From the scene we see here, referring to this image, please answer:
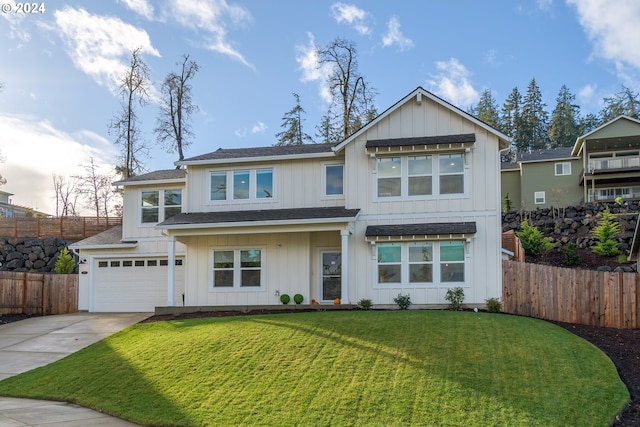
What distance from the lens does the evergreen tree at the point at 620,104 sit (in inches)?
2255

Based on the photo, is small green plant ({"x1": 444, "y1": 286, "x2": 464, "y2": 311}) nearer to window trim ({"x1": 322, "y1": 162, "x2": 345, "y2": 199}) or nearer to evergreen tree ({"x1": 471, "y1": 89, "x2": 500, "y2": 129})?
window trim ({"x1": 322, "y1": 162, "x2": 345, "y2": 199})

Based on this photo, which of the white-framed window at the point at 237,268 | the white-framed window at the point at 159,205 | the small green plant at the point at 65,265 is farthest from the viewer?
the small green plant at the point at 65,265

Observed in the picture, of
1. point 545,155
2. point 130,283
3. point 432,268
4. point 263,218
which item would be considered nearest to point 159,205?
point 130,283

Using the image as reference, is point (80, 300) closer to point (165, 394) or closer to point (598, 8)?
point (165, 394)

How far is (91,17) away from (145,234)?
8.16 metres

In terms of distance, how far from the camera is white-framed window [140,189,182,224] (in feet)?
64.5

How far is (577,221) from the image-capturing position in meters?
26.5

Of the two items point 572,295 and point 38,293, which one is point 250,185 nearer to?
point 38,293

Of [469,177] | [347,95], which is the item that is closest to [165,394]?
[469,177]

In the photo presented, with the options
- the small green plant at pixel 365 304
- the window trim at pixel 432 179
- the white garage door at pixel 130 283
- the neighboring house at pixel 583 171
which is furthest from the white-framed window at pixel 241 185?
the neighboring house at pixel 583 171

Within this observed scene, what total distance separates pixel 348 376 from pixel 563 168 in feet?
112

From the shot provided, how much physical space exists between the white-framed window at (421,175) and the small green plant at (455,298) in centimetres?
316

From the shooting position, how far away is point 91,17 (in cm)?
1728

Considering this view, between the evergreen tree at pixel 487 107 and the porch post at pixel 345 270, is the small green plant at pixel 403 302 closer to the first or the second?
the porch post at pixel 345 270
